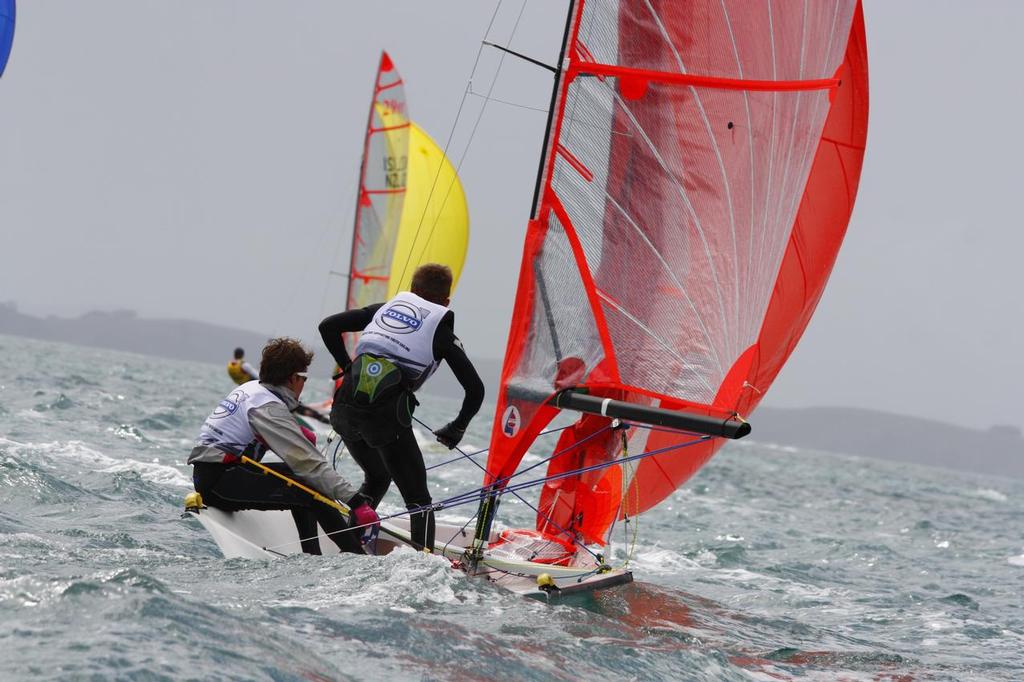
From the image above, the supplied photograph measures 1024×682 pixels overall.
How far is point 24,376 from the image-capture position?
22.3 meters

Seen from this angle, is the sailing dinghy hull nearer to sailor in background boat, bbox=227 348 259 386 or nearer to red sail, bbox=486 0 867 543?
red sail, bbox=486 0 867 543

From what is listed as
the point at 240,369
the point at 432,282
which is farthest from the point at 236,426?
the point at 240,369

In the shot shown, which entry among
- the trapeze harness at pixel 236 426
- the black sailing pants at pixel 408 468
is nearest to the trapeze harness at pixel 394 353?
the black sailing pants at pixel 408 468

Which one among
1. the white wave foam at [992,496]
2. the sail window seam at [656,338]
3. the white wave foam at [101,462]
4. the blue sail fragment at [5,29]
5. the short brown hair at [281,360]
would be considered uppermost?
the blue sail fragment at [5,29]

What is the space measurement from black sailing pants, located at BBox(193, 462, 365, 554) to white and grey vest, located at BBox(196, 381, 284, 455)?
10 centimetres

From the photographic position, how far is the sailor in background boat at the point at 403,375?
5008mm

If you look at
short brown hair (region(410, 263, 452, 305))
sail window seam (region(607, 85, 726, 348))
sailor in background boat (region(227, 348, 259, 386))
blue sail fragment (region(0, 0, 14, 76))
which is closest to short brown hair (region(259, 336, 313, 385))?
short brown hair (region(410, 263, 452, 305))

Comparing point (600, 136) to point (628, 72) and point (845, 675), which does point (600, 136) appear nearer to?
point (628, 72)

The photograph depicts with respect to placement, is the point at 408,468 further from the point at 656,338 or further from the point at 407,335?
the point at 656,338

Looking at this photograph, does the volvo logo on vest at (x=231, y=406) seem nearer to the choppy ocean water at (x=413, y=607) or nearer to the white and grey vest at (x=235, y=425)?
the white and grey vest at (x=235, y=425)

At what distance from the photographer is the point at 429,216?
1917cm

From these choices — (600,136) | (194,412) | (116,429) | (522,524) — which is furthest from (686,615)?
(194,412)

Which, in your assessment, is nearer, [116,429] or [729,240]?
[729,240]

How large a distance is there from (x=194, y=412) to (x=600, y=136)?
14016 mm
